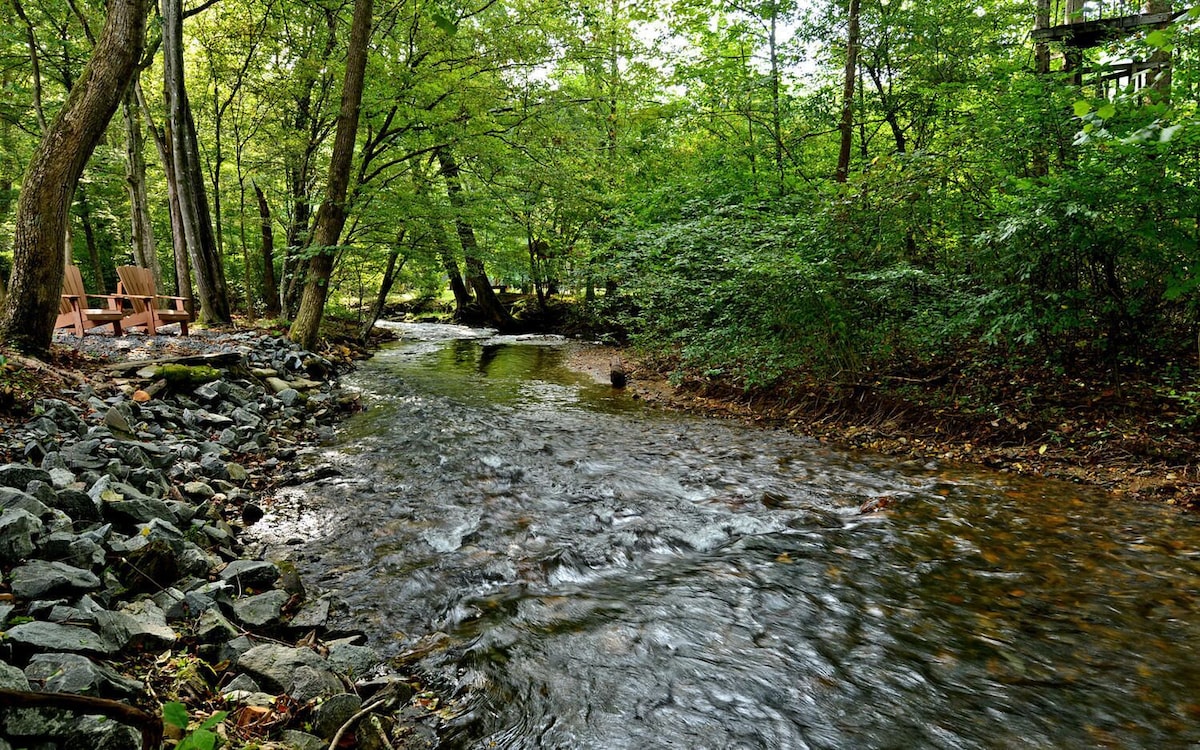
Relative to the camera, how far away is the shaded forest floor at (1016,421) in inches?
205

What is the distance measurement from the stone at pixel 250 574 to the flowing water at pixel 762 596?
281 millimetres

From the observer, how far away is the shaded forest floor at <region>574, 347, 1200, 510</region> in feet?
17.1

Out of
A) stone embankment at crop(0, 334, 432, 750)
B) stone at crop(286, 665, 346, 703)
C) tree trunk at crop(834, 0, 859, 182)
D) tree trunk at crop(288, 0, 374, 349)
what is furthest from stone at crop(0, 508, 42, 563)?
tree trunk at crop(834, 0, 859, 182)

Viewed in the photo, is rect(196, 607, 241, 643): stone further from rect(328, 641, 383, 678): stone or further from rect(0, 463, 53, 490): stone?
rect(0, 463, 53, 490): stone

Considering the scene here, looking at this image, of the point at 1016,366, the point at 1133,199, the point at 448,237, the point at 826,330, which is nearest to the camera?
the point at 1133,199

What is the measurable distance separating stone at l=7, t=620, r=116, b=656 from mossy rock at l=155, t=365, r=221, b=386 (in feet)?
19.3

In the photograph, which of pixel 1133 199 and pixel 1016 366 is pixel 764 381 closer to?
pixel 1016 366

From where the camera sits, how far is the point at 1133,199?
5008 mm

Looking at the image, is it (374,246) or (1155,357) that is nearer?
(1155,357)

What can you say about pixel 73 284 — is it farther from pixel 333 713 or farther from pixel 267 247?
pixel 333 713

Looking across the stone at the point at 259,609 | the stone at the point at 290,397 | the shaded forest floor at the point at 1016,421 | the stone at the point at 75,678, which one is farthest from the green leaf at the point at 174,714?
the stone at the point at 290,397

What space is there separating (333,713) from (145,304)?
11268 millimetres

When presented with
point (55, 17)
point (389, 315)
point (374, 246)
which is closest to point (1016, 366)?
point (374, 246)

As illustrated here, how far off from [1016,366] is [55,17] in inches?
777
